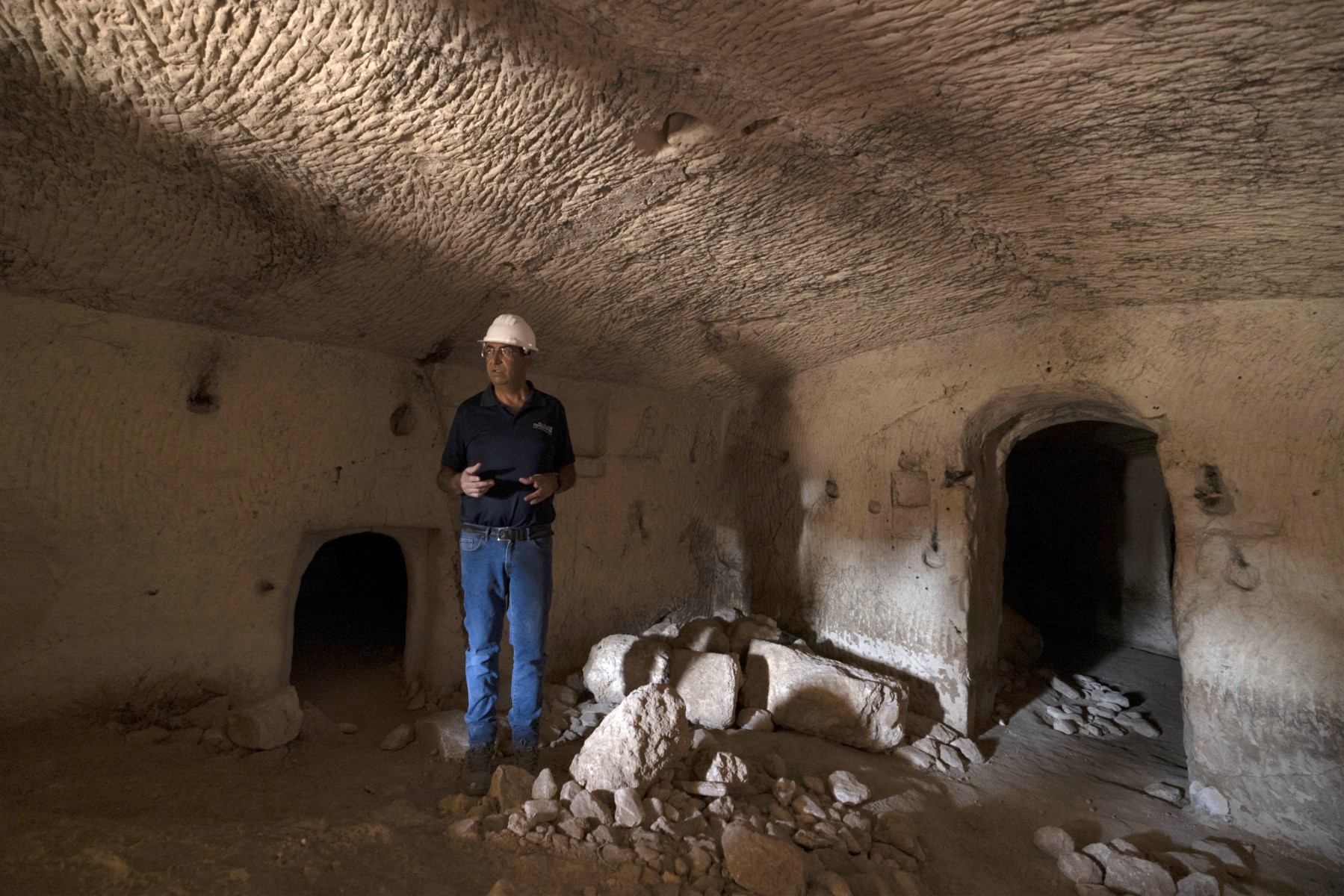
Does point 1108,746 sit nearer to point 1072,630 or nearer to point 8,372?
point 1072,630

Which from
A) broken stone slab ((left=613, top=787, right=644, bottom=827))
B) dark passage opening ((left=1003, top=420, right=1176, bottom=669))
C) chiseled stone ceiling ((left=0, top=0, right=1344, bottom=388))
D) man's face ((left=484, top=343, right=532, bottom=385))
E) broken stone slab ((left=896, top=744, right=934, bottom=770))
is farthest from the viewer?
dark passage opening ((left=1003, top=420, right=1176, bottom=669))

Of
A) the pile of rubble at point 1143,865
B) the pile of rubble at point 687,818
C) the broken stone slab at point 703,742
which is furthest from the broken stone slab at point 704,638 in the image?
the pile of rubble at point 1143,865

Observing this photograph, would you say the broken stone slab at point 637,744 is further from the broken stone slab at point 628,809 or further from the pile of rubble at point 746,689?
the pile of rubble at point 746,689

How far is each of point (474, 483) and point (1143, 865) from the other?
2.46 m

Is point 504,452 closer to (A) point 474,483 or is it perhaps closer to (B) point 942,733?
(A) point 474,483

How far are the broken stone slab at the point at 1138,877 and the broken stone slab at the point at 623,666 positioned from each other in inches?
68.3

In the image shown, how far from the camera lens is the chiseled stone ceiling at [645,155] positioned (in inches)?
55.2

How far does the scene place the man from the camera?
7.26 feet

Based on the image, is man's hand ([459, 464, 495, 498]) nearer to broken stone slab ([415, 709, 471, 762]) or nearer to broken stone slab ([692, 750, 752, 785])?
broken stone slab ([415, 709, 471, 762])

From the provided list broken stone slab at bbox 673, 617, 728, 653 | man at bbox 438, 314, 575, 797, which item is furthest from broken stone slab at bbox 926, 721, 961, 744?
man at bbox 438, 314, 575, 797

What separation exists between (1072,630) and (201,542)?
6.51 metres

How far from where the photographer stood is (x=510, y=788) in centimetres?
196

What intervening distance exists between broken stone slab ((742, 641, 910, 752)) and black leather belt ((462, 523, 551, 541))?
1.45 meters

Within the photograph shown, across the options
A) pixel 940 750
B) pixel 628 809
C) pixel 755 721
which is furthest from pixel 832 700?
pixel 628 809
